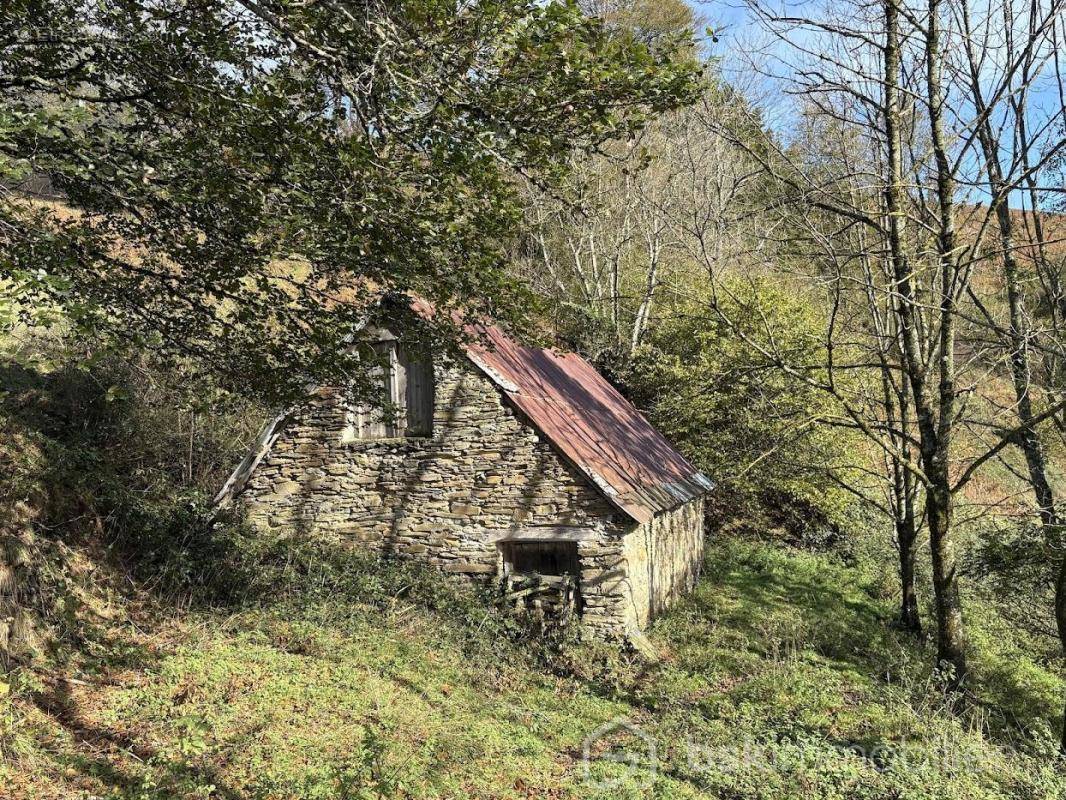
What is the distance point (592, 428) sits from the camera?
12703 mm

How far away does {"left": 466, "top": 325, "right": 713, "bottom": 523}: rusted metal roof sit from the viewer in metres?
10.8

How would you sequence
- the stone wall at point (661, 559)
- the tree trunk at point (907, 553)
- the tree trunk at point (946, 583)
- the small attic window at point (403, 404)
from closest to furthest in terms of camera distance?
the tree trunk at point (946, 583)
the stone wall at point (661, 559)
the small attic window at point (403, 404)
the tree trunk at point (907, 553)

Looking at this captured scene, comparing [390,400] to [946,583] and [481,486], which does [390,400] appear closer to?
[481,486]

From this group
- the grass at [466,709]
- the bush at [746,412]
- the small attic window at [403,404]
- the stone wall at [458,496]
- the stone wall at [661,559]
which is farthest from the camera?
the bush at [746,412]

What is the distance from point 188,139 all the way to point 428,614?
23.4 ft

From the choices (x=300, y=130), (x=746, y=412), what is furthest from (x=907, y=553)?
(x=300, y=130)

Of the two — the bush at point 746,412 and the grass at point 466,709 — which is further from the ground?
the bush at point 746,412

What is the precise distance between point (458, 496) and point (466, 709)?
3960mm

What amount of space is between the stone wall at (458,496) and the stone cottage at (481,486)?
0.06 ft

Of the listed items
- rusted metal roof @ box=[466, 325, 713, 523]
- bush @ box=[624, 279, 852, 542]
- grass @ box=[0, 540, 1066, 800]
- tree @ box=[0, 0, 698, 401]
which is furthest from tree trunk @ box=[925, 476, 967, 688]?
bush @ box=[624, 279, 852, 542]

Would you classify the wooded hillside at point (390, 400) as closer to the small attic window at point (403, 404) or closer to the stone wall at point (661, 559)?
the stone wall at point (661, 559)

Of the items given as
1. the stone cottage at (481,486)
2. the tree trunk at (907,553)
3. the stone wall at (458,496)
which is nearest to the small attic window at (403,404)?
the stone cottage at (481,486)

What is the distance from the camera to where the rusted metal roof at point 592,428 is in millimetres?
10766

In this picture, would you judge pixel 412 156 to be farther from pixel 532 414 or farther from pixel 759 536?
pixel 759 536
